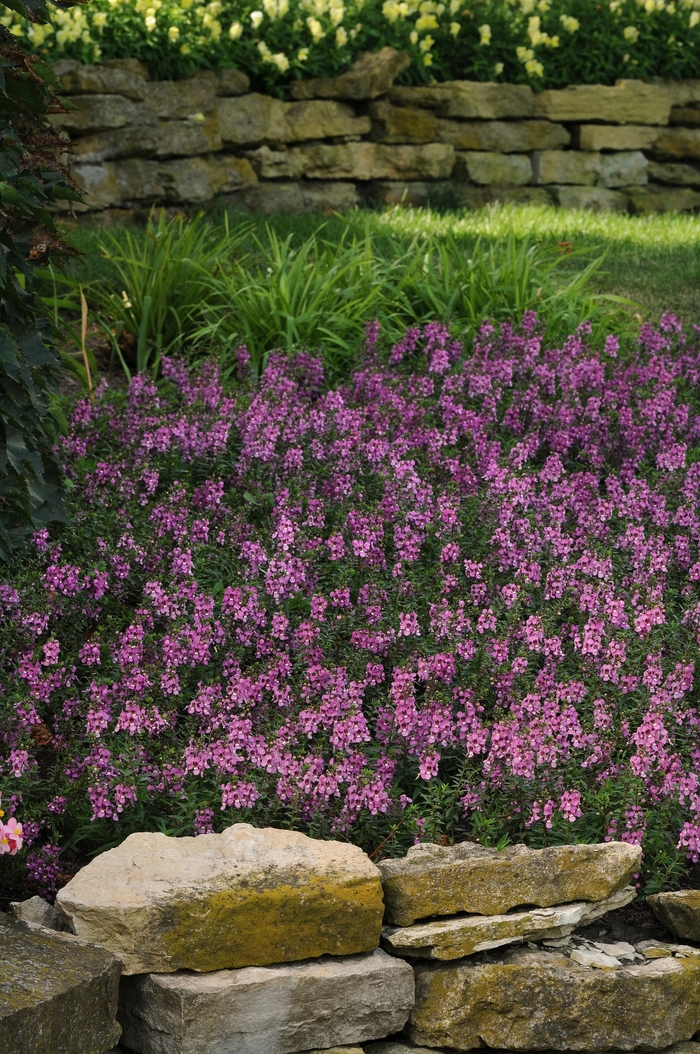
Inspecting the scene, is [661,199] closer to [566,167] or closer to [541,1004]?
[566,167]

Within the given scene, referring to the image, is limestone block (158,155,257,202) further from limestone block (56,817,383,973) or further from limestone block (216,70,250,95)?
limestone block (56,817,383,973)

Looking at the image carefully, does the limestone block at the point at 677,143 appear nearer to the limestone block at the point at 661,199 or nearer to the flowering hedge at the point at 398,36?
the limestone block at the point at 661,199

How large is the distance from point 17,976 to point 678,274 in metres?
8.21

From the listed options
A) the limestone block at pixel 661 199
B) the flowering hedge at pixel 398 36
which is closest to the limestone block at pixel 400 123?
the flowering hedge at pixel 398 36

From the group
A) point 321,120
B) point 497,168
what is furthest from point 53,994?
point 497,168

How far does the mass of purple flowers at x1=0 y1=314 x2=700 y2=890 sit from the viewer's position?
3473mm

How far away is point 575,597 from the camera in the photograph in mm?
4414

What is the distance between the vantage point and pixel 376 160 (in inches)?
472

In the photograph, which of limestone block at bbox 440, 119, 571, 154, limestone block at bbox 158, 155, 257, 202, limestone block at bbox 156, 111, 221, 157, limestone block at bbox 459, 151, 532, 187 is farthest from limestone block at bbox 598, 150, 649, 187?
limestone block at bbox 156, 111, 221, 157

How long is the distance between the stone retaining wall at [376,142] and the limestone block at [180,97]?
0.04ft

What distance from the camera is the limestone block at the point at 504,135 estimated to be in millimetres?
12422

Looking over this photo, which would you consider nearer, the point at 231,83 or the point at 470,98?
the point at 231,83

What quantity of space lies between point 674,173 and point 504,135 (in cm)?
243

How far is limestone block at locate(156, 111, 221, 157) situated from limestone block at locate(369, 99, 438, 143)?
1808mm
